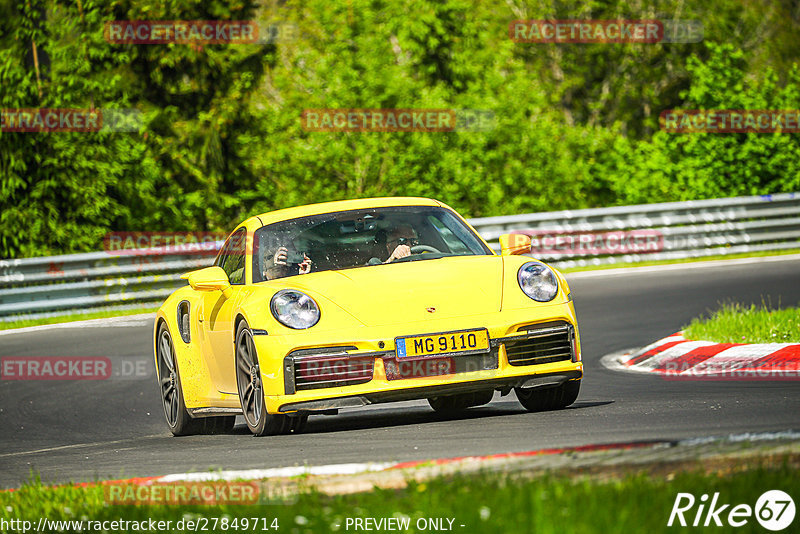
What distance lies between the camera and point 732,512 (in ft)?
14.6

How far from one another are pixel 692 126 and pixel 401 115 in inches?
317

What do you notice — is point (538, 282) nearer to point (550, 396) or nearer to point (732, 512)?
point (550, 396)

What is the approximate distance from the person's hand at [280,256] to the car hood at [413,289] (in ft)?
1.42

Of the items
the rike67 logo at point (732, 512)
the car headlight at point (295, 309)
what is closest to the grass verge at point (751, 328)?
the car headlight at point (295, 309)

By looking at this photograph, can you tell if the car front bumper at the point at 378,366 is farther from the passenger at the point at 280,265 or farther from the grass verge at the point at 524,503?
the grass verge at the point at 524,503

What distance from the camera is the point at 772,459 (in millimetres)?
5195

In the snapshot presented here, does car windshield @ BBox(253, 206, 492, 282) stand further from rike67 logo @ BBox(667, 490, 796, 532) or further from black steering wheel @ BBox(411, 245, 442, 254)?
rike67 logo @ BBox(667, 490, 796, 532)

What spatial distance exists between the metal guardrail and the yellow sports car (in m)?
10.6

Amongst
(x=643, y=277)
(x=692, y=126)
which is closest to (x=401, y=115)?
(x=692, y=126)

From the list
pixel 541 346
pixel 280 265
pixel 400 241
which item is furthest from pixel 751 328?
pixel 280 265

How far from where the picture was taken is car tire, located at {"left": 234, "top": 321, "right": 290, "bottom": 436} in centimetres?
778

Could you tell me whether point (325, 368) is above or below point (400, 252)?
below

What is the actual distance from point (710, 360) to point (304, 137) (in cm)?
2215

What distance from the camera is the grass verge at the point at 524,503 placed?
4.40 m
